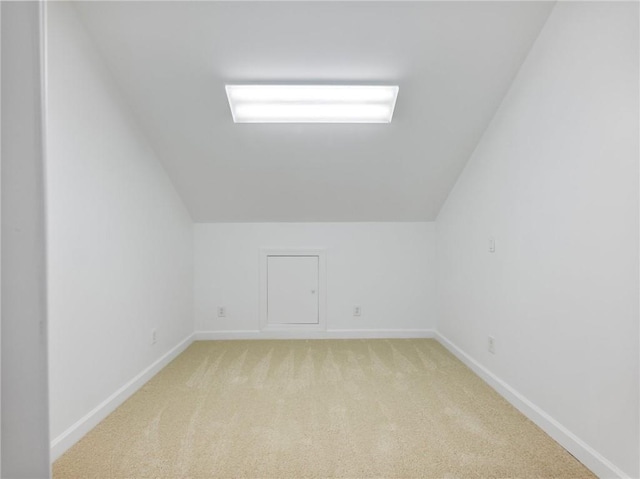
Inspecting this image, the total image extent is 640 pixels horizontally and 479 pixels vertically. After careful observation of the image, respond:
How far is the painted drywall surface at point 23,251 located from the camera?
0.49 metres

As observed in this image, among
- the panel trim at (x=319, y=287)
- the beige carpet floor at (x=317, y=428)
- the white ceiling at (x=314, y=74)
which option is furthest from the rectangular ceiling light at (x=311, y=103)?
the beige carpet floor at (x=317, y=428)

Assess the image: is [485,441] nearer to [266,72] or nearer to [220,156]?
[266,72]

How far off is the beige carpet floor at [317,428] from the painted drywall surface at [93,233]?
0.28 metres

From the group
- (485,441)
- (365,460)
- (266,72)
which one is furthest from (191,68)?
(485,441)

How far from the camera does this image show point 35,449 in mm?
527

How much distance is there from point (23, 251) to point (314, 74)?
1.94 metres

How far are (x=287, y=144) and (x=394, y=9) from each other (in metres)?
1.14

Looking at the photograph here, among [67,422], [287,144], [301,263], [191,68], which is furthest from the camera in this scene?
[301,263]

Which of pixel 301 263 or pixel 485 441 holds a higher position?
pixel 301 263

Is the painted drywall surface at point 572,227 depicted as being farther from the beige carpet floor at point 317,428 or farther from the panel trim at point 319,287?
the panel trim at point 319,287

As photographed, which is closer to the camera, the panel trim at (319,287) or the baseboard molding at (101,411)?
the baseboard molding at (101,411)

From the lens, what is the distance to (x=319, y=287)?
143 inches

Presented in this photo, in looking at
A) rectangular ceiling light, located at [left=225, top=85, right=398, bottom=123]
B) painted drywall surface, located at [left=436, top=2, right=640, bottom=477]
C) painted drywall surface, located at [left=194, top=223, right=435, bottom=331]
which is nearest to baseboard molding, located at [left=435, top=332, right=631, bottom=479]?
painted drywall surface, located at [left=436, top=2, right=640, bottom=477]

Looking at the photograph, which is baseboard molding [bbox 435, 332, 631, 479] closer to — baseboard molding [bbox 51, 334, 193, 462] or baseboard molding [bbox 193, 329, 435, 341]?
baseboard molding [bbox 193, 329, 435, 341]
